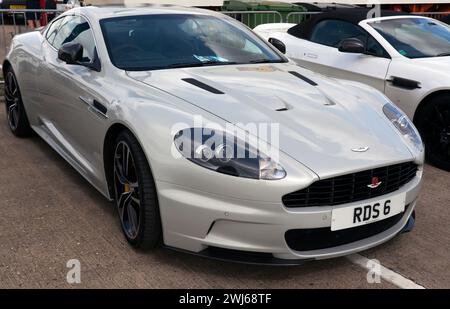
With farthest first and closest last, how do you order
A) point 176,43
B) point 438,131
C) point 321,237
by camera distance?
1. point 438,131
2. point 176,43
3. point 321,237

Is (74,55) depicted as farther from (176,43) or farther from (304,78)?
(304,78)

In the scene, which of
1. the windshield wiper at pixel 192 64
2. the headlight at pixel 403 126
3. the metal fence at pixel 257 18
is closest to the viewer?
the headlight at pixel 403 126

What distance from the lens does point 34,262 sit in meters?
3.16

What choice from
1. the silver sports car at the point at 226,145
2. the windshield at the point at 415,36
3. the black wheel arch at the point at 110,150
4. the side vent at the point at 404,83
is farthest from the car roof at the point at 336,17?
the black wheel arch at the point at 110,150

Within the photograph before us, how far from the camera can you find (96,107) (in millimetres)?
3580

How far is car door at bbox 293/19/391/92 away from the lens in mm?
5457

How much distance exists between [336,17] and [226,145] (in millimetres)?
3870

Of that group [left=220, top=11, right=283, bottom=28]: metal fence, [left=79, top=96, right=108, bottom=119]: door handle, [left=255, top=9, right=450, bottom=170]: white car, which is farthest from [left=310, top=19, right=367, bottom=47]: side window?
[left=220, top=11, right=283, bottom=28]: metal fence

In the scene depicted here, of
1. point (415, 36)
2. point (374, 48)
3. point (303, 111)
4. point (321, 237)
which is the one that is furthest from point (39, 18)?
point (321, 237)

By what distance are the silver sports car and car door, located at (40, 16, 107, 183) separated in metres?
0.02

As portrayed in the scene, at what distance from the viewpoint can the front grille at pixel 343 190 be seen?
108 inches

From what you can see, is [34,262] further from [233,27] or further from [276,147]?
[233,27]

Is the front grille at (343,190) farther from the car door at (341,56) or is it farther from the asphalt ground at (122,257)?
the car door at (341,56)

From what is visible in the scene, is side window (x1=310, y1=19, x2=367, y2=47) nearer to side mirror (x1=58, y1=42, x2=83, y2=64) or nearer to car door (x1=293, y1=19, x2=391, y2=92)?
car door (x1=293, y1=19, x2=391, y2=92)
